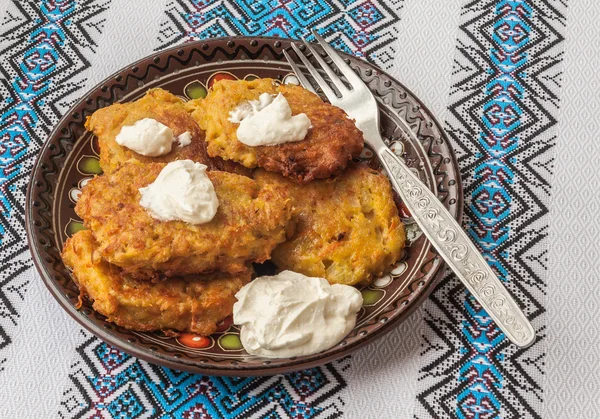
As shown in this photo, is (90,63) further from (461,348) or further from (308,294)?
(461,348)

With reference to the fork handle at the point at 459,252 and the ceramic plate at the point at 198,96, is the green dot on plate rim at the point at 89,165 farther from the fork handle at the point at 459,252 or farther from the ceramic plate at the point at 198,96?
the fork handle at the point at 459,252

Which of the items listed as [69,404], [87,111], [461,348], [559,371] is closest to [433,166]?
[461,348]

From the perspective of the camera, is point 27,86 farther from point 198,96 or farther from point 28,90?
point 198,96

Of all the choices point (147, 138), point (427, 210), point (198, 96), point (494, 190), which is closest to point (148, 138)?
point (147, 138)

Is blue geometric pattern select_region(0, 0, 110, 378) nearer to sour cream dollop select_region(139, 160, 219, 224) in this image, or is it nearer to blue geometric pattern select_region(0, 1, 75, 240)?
blue geometric pattern select_region(0, 1, 75, 240)

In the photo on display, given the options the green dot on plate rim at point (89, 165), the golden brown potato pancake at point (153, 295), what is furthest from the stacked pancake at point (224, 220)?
the green dot on plate rim at point (89, 165)

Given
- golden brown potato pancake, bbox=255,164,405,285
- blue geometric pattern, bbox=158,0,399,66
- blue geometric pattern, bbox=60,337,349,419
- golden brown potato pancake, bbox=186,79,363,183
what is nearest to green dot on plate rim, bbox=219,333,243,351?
blue geometric pattern, bbox=60,337,349,419
